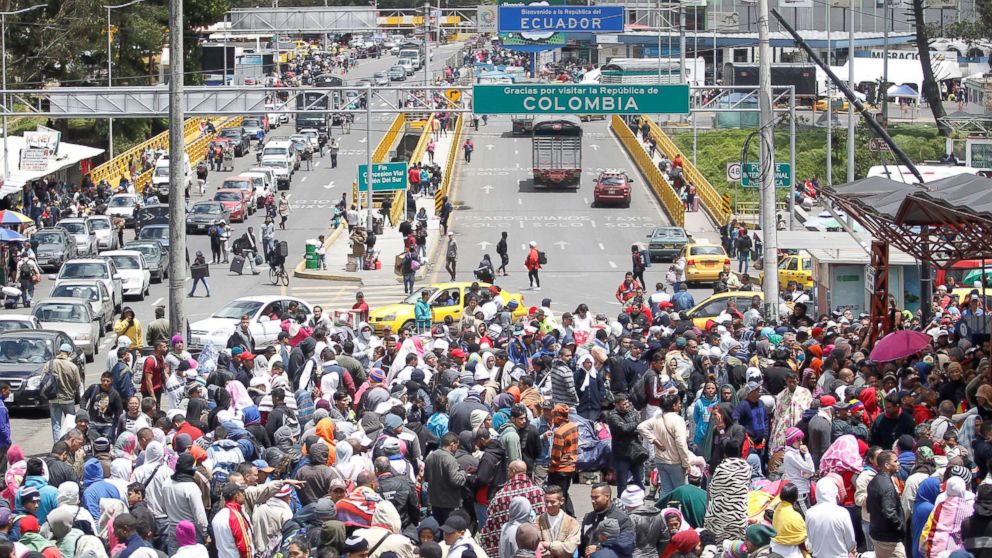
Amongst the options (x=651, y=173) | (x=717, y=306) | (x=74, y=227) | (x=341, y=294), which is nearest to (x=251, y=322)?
(x=717, y=306)

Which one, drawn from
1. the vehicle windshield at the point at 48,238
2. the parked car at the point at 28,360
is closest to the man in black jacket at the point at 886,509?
the parked car at the point at 28,360

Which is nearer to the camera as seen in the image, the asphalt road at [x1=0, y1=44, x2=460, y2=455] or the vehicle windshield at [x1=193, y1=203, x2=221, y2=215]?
the asphalt road at [x1=0, y1=44, x2=460, y2=455]

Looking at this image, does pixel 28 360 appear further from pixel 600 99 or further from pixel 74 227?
pixel 74 227

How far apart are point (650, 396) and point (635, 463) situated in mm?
1743

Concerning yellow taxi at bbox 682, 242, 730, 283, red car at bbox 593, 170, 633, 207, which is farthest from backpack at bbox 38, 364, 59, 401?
red car at bbox 593, 170, 633, 207

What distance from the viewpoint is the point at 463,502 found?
15031 mm

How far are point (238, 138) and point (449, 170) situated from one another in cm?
1470

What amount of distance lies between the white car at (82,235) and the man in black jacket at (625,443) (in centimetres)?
3345

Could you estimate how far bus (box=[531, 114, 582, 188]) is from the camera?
66.1m

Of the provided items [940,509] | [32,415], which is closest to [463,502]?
[940,509]

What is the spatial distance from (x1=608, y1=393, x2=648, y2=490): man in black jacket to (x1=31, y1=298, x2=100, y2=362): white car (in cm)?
1630

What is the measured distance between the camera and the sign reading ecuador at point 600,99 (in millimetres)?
43938

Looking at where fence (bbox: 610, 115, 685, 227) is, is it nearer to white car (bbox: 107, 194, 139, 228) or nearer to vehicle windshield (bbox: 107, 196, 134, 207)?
white car (bbox: 107, 194, 139, 228)

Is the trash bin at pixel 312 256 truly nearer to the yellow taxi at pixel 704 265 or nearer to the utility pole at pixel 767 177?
the yellow taxi at pixel 704 265
